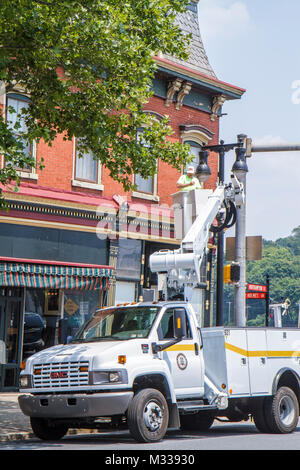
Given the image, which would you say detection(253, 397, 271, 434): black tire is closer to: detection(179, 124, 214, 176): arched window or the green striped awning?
the green striped awning

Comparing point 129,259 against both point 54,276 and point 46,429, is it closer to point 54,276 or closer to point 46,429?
point 54,276

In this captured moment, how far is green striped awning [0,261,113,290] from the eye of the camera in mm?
18109

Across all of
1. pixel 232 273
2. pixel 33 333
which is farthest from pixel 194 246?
pixel 33 333

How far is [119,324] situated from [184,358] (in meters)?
1.20

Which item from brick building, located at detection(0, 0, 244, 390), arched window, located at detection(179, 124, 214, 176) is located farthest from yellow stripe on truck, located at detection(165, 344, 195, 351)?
arched window, located at detection(179, 124, 214, 176)

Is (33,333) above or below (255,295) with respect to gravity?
below

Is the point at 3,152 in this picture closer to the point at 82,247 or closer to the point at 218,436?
the point at 218,436

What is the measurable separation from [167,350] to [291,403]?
309 centimetres

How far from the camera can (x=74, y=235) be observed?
2000cm

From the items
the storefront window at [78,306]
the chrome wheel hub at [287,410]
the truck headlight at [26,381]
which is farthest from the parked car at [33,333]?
the chrome wheel hub at [287,410]

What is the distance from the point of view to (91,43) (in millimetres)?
13336

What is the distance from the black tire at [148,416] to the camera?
10.7 meters

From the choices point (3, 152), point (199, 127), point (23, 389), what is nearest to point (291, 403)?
point (23, 389)

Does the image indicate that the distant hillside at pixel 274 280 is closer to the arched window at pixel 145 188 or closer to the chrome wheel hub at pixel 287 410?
the arched window at pixel 145 188
